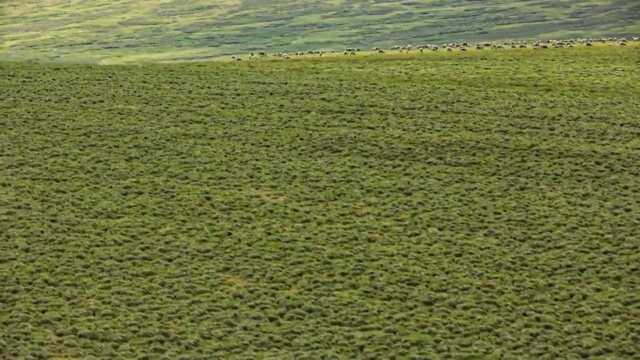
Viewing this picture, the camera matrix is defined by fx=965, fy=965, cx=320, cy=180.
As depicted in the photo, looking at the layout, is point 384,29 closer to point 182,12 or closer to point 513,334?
point 182,12

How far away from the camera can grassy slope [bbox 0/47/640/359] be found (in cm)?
3484

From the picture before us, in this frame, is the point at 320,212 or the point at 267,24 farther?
the point at 267,24

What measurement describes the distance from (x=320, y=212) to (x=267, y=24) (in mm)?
108385

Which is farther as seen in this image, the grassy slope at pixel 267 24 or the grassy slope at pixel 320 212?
the grassy slope at pixel 267 24

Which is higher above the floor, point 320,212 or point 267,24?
point 267,24

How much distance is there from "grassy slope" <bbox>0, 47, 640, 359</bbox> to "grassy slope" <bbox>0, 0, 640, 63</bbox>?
58257mm

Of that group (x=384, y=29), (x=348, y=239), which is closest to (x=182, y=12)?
(x=384, y=29)

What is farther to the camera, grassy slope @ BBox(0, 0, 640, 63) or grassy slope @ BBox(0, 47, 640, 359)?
grassy slope @ BBox(0, 0, 640, 63)

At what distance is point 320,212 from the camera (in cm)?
4397

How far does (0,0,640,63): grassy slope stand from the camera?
12950cm

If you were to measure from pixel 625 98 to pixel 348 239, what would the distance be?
79.9 feet

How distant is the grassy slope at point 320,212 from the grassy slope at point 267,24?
5826 cm

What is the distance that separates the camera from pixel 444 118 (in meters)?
55.2

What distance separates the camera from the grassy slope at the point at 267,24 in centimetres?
12950
